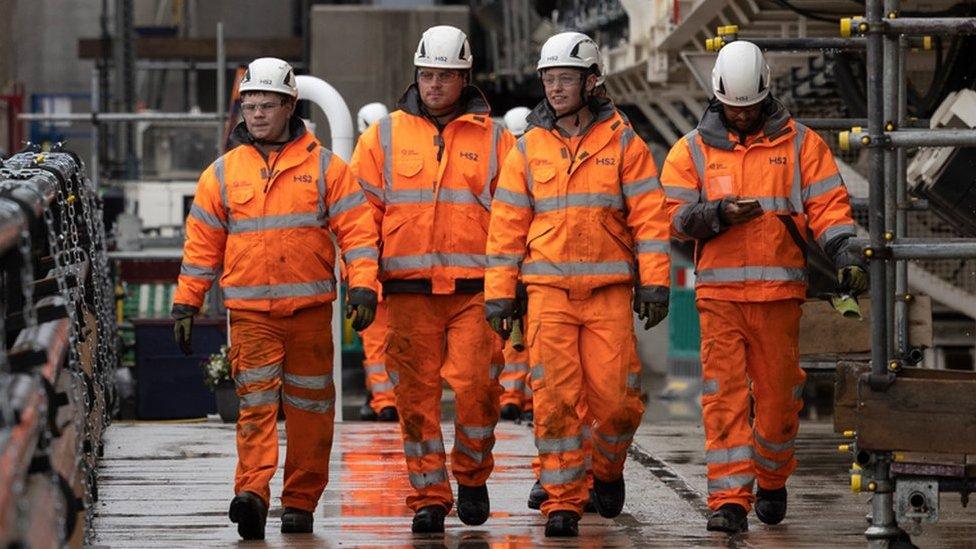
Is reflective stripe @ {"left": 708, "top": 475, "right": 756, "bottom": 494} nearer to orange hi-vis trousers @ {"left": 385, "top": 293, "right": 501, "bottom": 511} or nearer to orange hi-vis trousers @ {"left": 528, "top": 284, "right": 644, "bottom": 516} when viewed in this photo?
orange hi-vis trousers @ {"left": 528, "top": 284, "right": 644, "bottom": 516}

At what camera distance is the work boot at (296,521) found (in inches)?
324

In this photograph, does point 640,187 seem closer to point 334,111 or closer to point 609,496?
point 609,496

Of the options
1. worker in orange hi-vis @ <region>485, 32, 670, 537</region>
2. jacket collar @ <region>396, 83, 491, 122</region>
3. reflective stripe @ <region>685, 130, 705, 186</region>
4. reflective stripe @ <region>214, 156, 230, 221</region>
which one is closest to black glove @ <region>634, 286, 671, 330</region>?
worker in orange hi-vis @ <region>485, 32, 670, 537</region>

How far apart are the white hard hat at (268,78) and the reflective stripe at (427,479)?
1531mm

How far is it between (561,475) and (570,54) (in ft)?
5.20

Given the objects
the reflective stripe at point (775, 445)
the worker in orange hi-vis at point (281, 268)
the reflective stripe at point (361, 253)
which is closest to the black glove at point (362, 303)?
the worker in orange hi-vis at point (281, 268)

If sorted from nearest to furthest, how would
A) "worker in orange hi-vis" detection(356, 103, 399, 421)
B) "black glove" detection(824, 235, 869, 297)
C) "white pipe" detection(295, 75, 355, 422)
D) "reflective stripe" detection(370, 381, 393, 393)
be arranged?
"black glove" detection(824, 235, 869, 297) < "white pipe" detection(295, 75, 355, 422) < "worker in orange hi-vis" detection(356, 103, 399, 421) < "reflective stripe" detection(370, 381, 393, 393)

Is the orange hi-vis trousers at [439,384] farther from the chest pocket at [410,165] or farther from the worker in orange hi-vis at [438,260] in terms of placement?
the chest pocket at [410,165]

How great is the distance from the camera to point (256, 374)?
817 centimetres

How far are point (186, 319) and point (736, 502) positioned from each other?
2156 millimetres

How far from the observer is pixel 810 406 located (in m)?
22.1

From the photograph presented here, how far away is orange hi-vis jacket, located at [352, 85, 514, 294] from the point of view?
8.45 meters

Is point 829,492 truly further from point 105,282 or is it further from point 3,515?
point 3,515

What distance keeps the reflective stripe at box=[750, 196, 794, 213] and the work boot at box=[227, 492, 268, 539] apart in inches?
86.0
